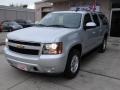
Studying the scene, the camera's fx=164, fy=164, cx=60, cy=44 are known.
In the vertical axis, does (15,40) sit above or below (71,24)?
below

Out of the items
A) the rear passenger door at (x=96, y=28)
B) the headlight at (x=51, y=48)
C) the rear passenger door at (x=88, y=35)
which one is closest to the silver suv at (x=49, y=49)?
the headlight at (x=51, y=48)

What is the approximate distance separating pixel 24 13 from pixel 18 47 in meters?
37.3

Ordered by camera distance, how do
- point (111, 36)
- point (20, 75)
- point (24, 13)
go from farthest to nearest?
point (24, 13) → point (111, 36) → point (20, 75)

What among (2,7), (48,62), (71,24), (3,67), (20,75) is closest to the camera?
(48,62)

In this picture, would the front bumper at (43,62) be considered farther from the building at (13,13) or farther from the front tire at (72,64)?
the building at (13,13)

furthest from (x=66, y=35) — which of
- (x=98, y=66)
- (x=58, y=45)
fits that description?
(x=98, y=66)

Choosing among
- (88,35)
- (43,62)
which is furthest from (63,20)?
(43,62)

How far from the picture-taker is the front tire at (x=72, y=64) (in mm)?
4263

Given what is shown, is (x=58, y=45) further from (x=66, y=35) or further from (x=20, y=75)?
(x=20, y=75)

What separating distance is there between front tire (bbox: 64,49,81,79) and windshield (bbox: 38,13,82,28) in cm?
91

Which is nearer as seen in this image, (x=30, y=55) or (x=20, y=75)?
(x=30, y=55)

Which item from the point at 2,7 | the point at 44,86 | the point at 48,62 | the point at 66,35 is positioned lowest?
the point at 44,86

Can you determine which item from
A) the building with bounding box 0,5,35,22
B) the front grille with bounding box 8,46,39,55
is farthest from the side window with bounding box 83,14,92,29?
the building with bounding box 0,5,35,22

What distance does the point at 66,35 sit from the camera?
4.12 metres
